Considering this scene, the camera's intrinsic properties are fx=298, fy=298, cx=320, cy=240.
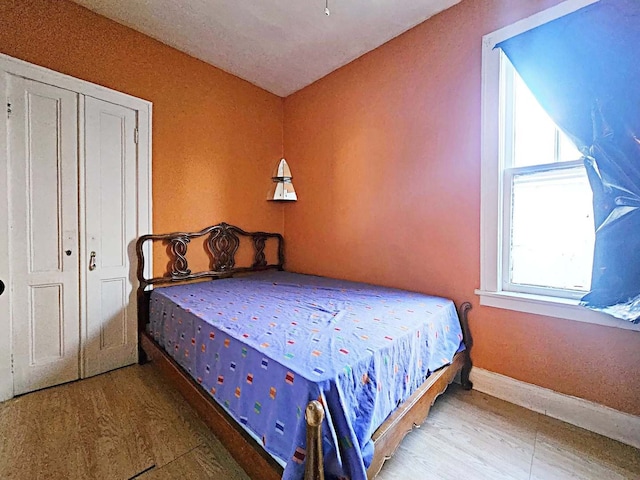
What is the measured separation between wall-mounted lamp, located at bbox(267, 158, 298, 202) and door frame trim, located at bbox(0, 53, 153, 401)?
48.2 inches

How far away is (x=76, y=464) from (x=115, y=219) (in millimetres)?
1598

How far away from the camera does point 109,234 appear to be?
7.55 feet

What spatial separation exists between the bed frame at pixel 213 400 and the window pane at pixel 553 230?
50 cm

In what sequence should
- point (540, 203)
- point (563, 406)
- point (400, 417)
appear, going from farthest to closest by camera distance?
point (540, 203)
point (563, 406)
point (400, 417)

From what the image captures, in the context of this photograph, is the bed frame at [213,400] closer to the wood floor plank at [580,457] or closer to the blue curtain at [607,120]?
the wood floor plank at [580,457]

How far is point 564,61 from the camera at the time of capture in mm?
1622

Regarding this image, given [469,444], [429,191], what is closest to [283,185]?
[429,191]

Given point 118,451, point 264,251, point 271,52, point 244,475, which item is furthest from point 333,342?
point 271,52

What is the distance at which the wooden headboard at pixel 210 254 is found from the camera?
2.46 metres

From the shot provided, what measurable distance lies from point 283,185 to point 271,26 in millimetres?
1404

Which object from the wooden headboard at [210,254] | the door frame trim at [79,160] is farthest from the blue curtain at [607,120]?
the door frame trim at [79,160]

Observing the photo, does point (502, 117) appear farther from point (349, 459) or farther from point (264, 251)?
point (264, 251)

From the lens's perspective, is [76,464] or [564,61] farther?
[564,61]

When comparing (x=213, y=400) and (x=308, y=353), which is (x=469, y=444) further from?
(x=213, y=400)
